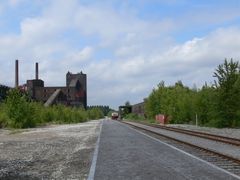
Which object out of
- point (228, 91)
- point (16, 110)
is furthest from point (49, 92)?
point (228, 91)

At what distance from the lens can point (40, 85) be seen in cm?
16488

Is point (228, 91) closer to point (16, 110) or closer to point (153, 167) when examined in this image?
point (16, 110)

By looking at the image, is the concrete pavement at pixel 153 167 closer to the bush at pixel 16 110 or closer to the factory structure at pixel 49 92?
the bush at pixel 16 110

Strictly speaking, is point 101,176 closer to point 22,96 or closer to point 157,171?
point 157,171

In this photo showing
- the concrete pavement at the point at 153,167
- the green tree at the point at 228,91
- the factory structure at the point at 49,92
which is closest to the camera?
the concrete pavement at the point at 153,167

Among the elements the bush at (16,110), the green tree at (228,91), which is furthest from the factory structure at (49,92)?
the green tree at (228,91)

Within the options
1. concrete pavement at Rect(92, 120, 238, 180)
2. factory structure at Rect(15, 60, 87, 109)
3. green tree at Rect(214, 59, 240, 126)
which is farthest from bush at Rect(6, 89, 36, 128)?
factory structure at Rect(15, 60, 87, 109)

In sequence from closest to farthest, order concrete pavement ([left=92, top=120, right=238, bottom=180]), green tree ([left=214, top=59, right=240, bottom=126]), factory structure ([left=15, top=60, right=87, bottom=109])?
1. concrete pavement ([left=92, top=120, right=238, bottom=180])
2. green tree ([left=214, top=59, right=240, bottom=126])
3. factory structure ([left=15, top=60, right=87, bottom=109])

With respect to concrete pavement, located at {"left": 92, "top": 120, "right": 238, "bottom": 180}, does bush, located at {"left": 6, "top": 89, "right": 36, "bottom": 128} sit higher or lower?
higher

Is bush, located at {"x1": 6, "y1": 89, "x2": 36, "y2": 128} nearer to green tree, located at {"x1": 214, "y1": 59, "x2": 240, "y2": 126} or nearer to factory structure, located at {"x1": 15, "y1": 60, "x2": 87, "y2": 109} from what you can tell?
green tree, located at {"x1": 214, "y1": 59, "x2": 240, "y2": 126}

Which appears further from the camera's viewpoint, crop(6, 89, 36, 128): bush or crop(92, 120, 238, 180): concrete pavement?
crop(6, 89, 36, 128): bush

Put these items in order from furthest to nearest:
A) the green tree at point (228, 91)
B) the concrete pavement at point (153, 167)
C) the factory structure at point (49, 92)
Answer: the factory structure at point (49, 92) → the green tree at point (228, 91) → the concrete pavement at point (153, 167)

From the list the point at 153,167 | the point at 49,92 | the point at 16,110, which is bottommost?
the point at 153,167

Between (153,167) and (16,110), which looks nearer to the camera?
(153,167)
